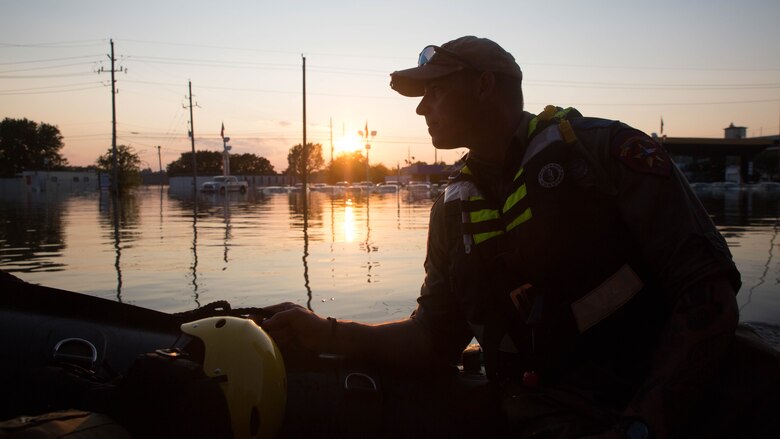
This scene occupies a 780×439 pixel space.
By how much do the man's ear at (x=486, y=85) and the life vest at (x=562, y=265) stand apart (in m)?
0.25

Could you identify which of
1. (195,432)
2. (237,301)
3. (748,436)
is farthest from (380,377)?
(237,301)

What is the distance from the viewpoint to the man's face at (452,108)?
2572 millimetres

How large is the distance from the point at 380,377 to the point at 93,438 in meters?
1.27

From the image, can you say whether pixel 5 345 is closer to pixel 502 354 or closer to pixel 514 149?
pixel 502 354

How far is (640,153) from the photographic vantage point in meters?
2.15

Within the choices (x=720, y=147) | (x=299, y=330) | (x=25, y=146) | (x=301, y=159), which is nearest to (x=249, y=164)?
(x=301, y=159)

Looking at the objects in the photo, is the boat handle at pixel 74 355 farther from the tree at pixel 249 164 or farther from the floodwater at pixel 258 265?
the tree at pixel 249 164

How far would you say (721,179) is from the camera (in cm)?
8600

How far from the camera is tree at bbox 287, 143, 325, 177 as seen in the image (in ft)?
494

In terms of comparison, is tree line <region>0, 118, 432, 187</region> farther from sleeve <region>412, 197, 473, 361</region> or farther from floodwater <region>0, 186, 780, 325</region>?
sleeve <region>412, 197, 473, 361</region>

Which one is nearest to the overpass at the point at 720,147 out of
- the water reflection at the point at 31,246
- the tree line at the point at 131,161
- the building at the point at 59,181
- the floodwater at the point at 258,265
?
the tree line at the point at 131,161

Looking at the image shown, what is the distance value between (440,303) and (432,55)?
3.46 ft

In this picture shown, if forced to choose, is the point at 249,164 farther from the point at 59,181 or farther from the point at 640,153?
the point at 640,153

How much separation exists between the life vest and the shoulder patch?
0.08 metres
